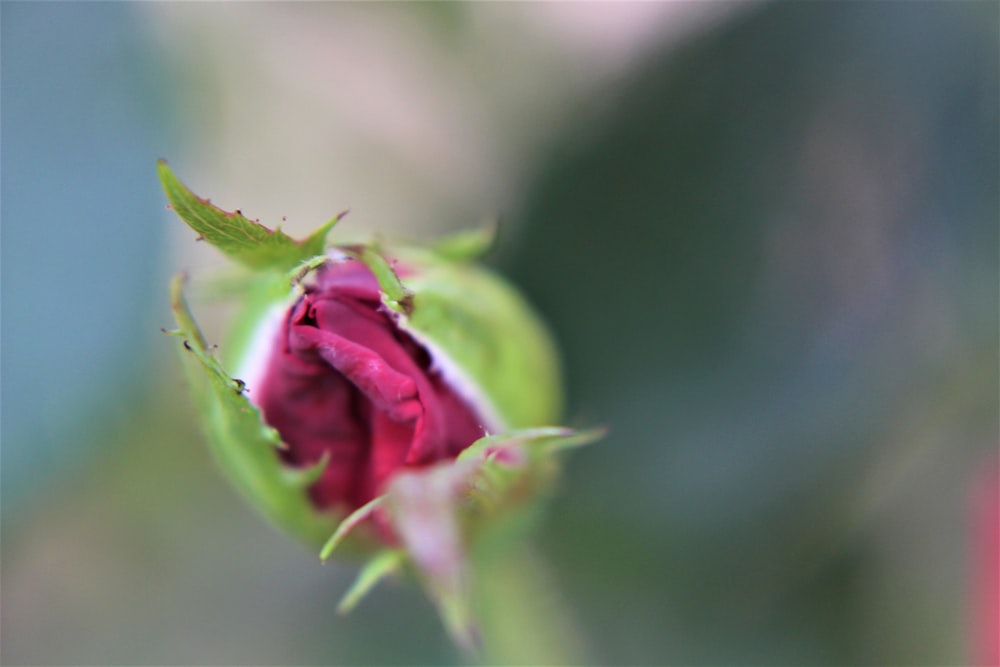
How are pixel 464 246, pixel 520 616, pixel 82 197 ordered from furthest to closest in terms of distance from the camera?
1. pixel 82 197
2. pixel 520 616
3. pixel 464 246

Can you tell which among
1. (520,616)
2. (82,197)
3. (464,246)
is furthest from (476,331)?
(82,197)

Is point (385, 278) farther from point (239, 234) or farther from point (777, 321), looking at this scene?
point (777, 321)

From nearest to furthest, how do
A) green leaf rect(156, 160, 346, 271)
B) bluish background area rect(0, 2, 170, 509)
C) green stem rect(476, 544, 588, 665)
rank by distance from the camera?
green leaf rect(156, 160, 346, 271), green stem rect(476, 544, 588, 665), bluish background area rect(0, 2, 170, 509)

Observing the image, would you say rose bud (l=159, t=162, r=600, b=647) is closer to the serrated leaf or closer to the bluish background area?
the serrated leaf

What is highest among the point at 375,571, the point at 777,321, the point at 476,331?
the point at 777,321

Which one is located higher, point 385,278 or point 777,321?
point 777,321

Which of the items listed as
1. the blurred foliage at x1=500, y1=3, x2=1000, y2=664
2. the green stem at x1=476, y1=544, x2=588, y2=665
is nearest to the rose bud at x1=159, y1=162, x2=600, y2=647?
the green stem at x1=476, y1=544, x2=588, y2=665

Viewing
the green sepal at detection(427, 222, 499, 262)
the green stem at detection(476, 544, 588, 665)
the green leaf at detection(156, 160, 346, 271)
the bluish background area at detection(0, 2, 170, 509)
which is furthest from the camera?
the bluish background area at detection(0, 2, 170, 509)
